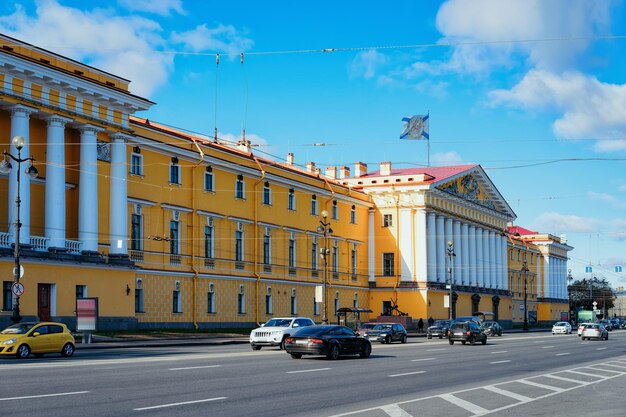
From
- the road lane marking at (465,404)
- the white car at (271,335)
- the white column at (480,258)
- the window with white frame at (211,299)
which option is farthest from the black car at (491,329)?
the road lane marking at (465,404)

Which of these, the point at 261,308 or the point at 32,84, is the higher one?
the point at 32,84

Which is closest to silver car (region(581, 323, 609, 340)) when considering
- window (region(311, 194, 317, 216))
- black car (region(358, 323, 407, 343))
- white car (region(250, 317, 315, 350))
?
black car (region(358, 323, 407, 343))

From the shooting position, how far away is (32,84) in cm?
4506

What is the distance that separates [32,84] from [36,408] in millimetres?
33189

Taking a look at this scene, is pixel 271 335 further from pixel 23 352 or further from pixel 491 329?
pixel 491 329

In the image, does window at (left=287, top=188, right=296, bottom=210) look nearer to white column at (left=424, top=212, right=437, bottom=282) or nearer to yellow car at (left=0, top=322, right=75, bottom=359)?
white column at (left=424, top=212, right=437, bottom=282)

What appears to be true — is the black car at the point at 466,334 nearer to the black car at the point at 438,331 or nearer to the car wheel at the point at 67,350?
the black car at the point at 438,331

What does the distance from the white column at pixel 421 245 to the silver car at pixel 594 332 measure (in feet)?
91.3

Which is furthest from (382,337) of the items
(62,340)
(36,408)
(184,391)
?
(36,408)

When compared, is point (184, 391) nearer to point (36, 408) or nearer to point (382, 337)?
point (36, 408)

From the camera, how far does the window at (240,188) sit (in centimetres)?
6725

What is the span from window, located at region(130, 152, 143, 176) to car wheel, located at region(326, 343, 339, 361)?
90.1 feet

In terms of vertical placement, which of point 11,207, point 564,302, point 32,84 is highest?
point 32,84

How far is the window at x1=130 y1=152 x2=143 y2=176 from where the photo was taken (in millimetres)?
55188
